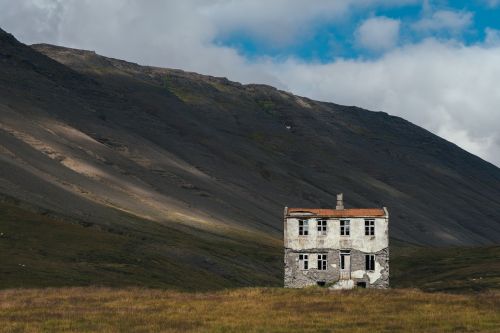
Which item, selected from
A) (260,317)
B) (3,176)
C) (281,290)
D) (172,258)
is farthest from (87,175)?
(260,317)

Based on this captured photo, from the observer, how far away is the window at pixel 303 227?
77.4 metres

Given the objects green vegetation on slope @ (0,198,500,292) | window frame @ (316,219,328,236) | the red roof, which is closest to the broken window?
window frame @ (316,219,328,236)

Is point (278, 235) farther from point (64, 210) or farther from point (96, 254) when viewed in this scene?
point (96, 254)

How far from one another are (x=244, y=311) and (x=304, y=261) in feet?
97.1

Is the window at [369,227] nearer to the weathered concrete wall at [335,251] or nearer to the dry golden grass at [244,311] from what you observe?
the weathered concrete wall at [335,251]

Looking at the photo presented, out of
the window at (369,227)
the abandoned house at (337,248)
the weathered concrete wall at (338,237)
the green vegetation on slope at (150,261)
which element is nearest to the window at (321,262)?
the abandoned house at (337,248)

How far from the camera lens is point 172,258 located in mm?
104312

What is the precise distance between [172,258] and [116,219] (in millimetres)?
28712

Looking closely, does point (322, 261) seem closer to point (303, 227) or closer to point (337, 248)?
point (337, 248)

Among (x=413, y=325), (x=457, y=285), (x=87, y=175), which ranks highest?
(x=87, y=175)

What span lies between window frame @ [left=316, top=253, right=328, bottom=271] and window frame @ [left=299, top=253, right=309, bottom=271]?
105 centimetres

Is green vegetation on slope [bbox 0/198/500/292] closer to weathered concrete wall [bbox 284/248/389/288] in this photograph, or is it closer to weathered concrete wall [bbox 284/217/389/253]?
weathered concrete wall [bbox 284/248/389/288]

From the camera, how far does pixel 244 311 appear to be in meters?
47.6

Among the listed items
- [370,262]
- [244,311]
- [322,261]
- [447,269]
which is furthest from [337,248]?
[447,269]
